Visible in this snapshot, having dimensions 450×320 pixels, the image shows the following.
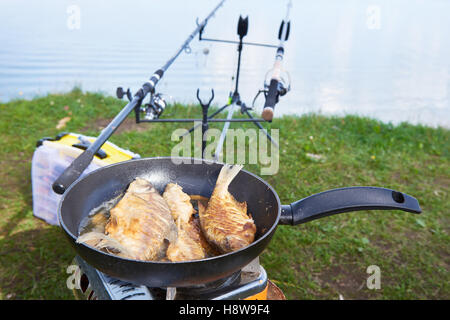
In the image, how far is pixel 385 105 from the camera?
9125 mm

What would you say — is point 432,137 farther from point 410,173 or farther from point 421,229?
point 421,229

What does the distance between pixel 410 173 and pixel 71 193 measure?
4.90 metres

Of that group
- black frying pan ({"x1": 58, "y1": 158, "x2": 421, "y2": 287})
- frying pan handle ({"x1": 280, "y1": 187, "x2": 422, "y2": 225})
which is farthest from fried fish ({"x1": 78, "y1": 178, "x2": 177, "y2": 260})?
frying pan handle ({"x1": 280, "y1": 187, "x2": 422, "y2": 225})

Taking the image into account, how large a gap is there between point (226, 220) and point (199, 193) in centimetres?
52

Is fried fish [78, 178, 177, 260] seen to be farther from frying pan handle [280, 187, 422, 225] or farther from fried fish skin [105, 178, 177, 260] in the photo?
frying pan handle [280, 187, 422, 225]

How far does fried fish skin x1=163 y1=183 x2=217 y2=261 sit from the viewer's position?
4.93ft

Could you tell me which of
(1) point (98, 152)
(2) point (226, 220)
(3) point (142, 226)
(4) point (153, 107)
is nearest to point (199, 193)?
(2) point (226, 220)

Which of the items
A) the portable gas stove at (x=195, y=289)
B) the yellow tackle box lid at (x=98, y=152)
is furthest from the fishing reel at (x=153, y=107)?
the portable gas stove at (x=195, y=289)

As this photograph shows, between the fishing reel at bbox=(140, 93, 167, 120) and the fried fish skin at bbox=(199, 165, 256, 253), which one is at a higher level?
the fishing reel at bbox=(140, 93, 167, 120)

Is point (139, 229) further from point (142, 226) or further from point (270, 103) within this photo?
point (270, 103)

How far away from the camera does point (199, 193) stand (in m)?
2.16

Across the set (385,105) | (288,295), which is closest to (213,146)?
(288,295)

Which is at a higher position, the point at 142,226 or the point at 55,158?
the point at 142,226

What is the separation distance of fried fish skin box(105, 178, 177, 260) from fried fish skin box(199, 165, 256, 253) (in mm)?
189
